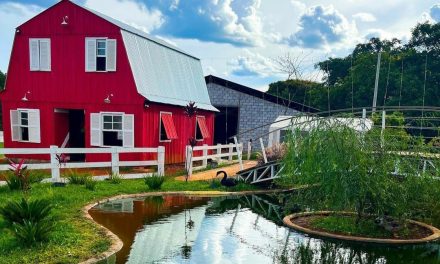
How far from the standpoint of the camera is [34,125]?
56.9 feet

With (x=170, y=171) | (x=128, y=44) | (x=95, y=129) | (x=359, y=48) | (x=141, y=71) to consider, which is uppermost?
(x=359, y=48)

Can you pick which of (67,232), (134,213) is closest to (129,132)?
(134,213)

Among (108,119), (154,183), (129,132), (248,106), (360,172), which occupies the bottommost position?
(154,183)

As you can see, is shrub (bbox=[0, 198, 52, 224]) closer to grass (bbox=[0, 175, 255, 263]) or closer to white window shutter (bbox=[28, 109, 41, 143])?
grass (bbox=[0, 175, 255, 263])

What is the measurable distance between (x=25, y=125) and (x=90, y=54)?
184 inches

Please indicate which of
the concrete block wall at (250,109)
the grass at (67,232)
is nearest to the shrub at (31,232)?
the grass at (67,232)

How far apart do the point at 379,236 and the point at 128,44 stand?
12.4m

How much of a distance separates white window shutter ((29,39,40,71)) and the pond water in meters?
9.74

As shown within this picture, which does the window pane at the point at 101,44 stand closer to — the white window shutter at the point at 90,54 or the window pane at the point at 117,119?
the white window shutter at the point at 90,54

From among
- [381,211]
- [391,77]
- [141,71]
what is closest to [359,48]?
[391,77]

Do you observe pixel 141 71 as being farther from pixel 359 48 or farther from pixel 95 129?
pixel 359 48

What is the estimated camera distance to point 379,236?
27.9ft

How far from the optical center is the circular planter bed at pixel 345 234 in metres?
8.19

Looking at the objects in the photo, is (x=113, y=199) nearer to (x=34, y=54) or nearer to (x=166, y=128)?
(x=166, y=128)
